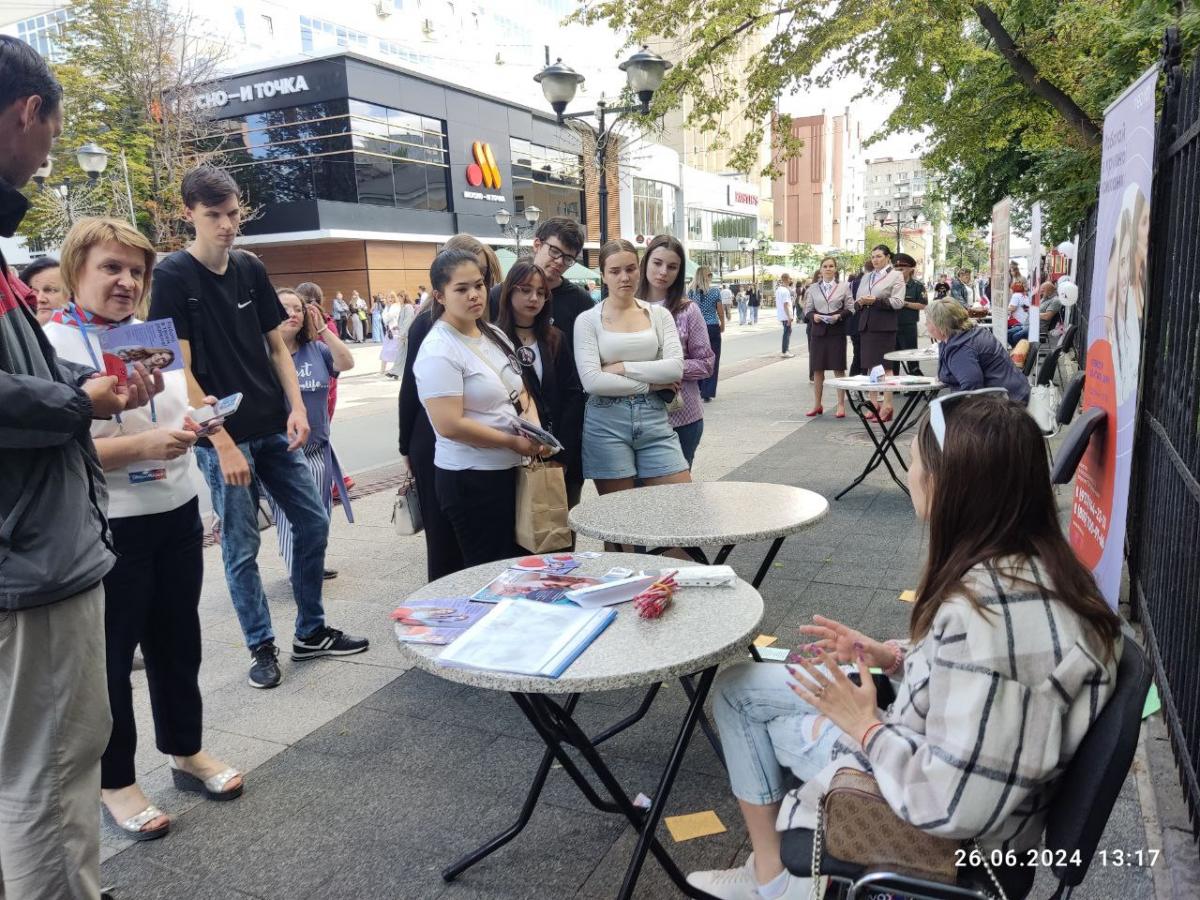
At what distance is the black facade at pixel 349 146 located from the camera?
31.9 meters

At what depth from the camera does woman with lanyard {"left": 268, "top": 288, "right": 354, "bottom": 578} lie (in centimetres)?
481

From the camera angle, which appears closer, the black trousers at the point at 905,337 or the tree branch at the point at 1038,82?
the tree branch at the point at 1038,82

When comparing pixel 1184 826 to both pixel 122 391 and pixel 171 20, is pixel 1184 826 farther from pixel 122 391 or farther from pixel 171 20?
pixel 171 20

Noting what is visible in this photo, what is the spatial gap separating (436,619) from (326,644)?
208 centimetres

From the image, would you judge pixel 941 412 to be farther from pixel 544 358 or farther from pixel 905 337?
pixel 905 337

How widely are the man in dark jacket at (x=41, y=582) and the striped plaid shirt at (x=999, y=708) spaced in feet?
5.56

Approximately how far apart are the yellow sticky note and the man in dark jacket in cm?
150

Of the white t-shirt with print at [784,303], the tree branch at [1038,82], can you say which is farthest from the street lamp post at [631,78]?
the white t-shirt with print at [784,303]

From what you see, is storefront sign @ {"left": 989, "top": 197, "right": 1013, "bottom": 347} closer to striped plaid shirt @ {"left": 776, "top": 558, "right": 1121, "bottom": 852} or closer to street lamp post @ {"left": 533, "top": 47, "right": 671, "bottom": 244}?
street lamp post @ {"left": 533, "top": 47, "right": 671, "bottom": 244}

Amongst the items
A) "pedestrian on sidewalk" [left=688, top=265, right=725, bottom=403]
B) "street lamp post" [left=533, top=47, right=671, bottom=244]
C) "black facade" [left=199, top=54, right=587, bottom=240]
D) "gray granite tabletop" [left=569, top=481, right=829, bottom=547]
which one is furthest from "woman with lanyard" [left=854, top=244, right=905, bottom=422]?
"black facade" [left=199, top=54, right=587, bottom=240]

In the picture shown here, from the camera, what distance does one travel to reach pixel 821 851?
5.00 feet

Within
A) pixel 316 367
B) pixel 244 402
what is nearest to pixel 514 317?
pixel 244 402

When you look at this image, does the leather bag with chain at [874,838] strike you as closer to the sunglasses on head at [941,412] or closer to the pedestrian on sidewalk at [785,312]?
the sunglasses on head at [941,412]

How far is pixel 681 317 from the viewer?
4.70 metres
